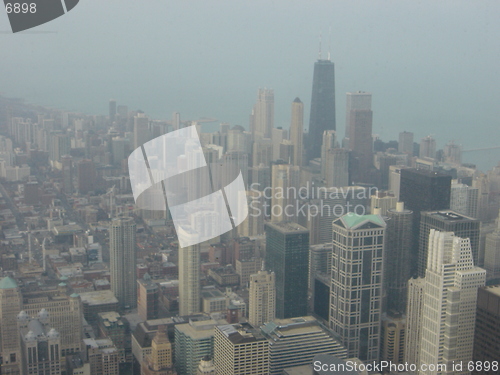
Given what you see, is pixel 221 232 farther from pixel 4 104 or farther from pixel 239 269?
pixel 4 104

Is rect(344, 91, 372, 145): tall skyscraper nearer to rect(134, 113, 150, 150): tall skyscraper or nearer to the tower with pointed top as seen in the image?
the tower with pointed top

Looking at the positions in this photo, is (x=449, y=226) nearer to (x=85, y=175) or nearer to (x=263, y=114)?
(x=263, y=114)

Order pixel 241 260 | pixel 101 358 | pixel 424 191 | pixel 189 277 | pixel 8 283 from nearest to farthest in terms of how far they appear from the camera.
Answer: pixel 101 358 → pixel 8 283 → pixel 189 277 → pixel 241 260 → pixel 424 191

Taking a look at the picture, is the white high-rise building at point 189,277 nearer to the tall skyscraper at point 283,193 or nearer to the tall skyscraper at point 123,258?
the tall skyscraper at point 123,258

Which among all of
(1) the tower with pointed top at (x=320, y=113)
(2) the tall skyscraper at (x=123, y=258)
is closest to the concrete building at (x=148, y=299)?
(2) the tall skyscraper at (x=123, y=258)

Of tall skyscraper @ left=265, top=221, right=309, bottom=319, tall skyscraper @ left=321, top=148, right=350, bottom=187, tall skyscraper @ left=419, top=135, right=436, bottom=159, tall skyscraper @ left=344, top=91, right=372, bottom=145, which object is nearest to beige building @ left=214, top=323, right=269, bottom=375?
tall skyscraper @ left=265, top=221, right=309, bottom=319

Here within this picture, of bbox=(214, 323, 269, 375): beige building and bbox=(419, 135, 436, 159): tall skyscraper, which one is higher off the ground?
bbox=(419, 135, 436, 159): tall skyscraper

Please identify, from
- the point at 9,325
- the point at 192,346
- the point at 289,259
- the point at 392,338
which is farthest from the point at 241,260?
the point at 9,325

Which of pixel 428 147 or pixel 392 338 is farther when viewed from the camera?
pixel 428 147
